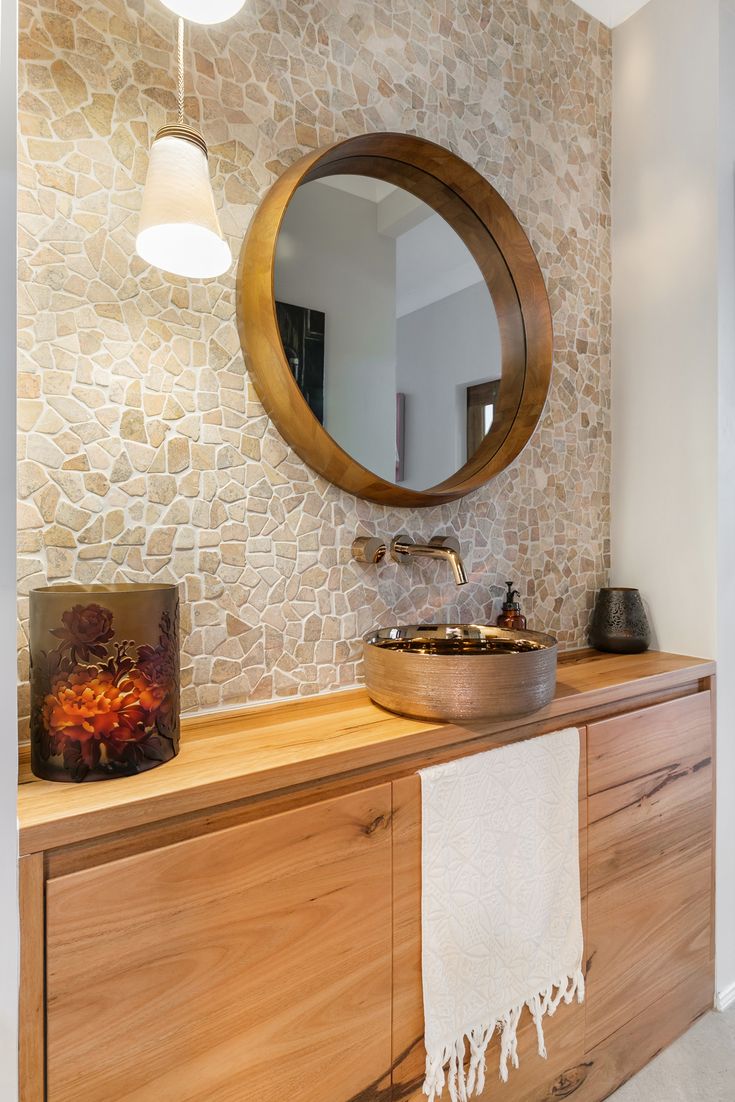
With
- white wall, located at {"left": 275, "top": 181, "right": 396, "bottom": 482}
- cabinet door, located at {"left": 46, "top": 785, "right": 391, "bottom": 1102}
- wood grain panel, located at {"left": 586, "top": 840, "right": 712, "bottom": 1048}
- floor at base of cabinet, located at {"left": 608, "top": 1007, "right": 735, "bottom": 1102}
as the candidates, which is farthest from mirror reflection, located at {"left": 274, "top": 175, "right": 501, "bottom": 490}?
floor at base of cabinet, located at {"left": 608, "top": 1007, "right": 735, "bottom": 1102}

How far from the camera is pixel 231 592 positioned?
1.12 meters

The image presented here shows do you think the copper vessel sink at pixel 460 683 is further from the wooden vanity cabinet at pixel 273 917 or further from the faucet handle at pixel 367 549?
the faucet handle at pixel 367 549

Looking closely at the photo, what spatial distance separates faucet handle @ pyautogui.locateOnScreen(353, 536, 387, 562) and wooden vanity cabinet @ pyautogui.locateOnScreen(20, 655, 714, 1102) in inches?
10.9

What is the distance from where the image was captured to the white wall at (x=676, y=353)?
1567 millimetres

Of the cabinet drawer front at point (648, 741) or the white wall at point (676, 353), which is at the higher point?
the white wall at point (676, 353)

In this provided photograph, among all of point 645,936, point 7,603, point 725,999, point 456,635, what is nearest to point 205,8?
point 7,603

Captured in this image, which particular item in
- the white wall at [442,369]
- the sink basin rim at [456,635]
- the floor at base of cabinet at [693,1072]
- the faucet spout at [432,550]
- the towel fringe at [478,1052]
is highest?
the white wall at [442,369]

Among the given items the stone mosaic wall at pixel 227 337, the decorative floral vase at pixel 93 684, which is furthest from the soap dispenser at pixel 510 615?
the decorative floral vase at pixel 93 684

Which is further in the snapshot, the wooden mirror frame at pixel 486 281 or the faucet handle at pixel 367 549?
the faucet handle at pixel 367 549

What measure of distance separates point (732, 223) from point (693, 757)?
1.33 meters

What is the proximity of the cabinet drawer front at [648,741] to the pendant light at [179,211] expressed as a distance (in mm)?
1095

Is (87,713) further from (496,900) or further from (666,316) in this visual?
(666,316)

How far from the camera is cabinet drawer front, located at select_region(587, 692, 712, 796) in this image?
4.17 ft

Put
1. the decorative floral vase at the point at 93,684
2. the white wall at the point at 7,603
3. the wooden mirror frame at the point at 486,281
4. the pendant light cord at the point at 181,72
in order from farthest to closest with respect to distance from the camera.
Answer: the wooden mirror frame at the point at 486,281
the pendant light cord at the point at 181,72
the decorative floral vase at the point at 93,684
the white wall at the point at 7,603
